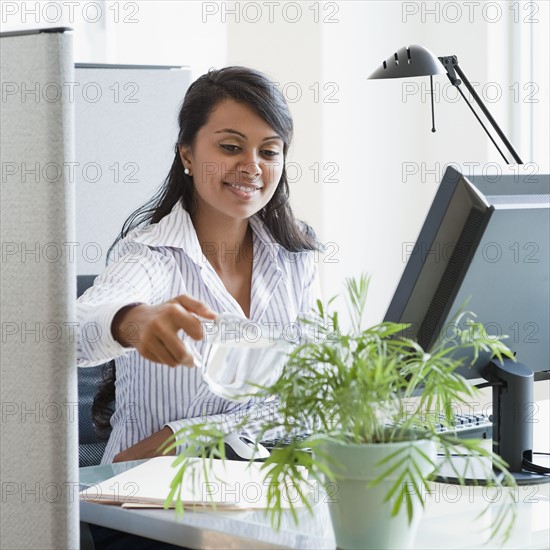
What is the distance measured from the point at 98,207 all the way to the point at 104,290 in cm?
98

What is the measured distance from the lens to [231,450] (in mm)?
1522

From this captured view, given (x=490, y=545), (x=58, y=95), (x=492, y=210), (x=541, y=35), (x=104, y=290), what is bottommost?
(x=490, y=545)

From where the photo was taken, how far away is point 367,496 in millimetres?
1047

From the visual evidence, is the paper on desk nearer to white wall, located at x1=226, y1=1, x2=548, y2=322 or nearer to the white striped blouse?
the white striped blouse

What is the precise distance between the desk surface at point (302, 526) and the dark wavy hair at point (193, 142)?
853mm

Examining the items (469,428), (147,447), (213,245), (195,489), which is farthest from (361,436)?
(213,245)

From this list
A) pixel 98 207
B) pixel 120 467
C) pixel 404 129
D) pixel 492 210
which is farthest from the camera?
pixel 404 129

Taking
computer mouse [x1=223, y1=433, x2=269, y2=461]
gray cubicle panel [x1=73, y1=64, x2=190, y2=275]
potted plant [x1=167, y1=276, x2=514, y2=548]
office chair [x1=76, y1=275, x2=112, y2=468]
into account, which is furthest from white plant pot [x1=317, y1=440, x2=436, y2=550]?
gray cubicle panel [x1=73, y1=64, x2=190, y2=275]

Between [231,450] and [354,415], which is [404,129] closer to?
[231,450]

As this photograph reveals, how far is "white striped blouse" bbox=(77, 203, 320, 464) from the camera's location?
1835 mm

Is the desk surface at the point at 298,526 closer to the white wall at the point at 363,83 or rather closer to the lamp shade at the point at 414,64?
the lamp shade at the point at 414,64

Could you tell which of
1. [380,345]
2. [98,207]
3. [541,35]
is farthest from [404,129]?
[380,345]

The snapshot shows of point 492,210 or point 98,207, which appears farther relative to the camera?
point 98,207

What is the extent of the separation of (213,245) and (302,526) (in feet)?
3.06
